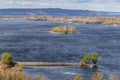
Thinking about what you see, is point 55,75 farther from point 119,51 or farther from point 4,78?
point 119,51

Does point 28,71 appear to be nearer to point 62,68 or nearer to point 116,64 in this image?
point 62,68

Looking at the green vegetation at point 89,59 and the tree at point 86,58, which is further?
the green vegetation at point 89,59

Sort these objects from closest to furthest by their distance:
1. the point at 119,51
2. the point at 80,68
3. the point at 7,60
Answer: the point at 7,60, the point at 80,68, the point at 119,51

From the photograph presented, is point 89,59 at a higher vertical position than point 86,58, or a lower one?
lower

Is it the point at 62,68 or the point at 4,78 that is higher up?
the point at 4,78

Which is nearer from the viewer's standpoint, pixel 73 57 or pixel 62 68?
pixel 62 68

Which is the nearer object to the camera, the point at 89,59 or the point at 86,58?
the point at 86,58

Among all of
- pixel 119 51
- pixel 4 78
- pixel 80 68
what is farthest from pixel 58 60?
pixel 4 78

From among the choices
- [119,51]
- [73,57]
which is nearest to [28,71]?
[73,57]

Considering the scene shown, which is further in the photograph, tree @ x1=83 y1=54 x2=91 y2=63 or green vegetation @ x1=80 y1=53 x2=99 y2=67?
green vegetation @ x1=80 y1=53 x2=99 y2=67

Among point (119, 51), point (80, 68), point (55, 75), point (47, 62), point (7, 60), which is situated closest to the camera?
point (55, 75)
